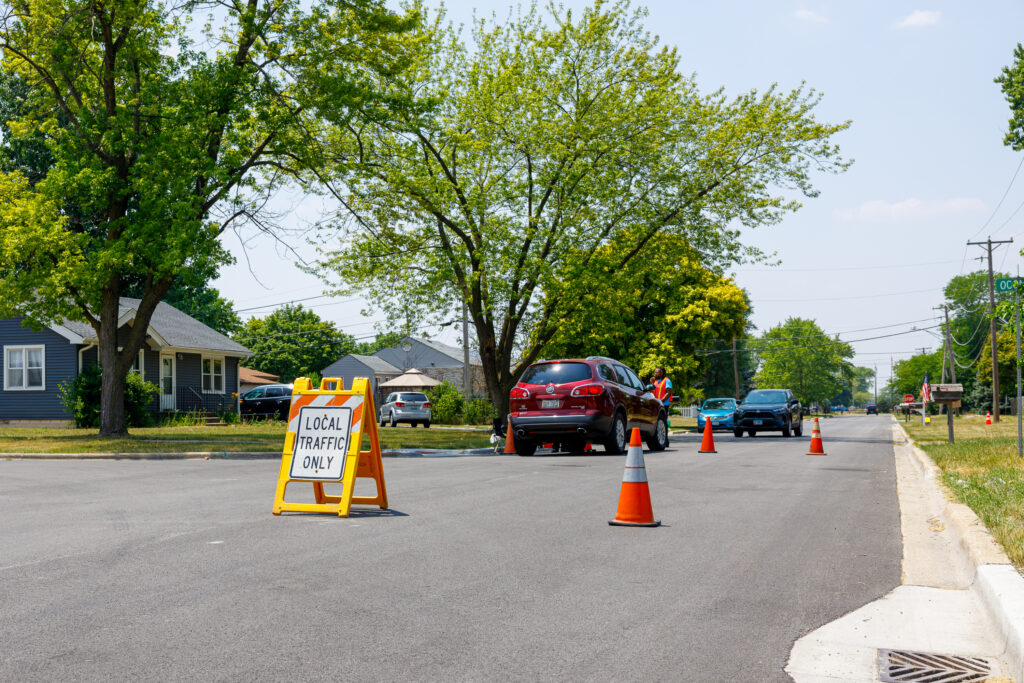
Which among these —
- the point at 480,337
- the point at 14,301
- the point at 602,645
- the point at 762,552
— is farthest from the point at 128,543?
the point at 480,337

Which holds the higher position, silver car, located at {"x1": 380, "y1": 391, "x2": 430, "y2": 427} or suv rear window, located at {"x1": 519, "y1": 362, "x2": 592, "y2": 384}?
suv rear window, located at {"x1": 519, "y1": 362, "x2": 592, "y2": 384}

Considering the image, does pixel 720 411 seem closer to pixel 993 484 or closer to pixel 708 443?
pixel 708 443

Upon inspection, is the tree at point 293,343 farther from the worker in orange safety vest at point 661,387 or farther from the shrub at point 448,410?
the worker in orange safety vest at point 661,387

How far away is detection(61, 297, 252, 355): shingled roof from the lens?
34.7 meters

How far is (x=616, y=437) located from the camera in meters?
18.7

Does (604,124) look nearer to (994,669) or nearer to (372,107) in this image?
(372,107)

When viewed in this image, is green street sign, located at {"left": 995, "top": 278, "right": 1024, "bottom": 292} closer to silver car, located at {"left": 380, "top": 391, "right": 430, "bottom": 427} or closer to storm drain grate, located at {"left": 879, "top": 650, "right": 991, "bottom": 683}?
storm drain grate, located at {"left": 879, "top": 650, "right": 991, "bottom": 683}

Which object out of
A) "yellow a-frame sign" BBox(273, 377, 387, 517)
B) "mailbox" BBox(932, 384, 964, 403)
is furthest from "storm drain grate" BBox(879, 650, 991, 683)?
"mailbox" BBox(932, 384, 964, 403)

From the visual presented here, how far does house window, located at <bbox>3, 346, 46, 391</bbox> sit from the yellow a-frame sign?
94.3 ft

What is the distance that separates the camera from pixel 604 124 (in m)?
28.6

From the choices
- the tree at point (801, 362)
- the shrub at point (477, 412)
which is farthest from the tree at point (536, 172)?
the tree at point (801, 362)

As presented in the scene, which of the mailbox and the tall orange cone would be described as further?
the tall orange cone

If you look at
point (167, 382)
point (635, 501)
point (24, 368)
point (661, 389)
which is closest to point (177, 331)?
point (167, 382)

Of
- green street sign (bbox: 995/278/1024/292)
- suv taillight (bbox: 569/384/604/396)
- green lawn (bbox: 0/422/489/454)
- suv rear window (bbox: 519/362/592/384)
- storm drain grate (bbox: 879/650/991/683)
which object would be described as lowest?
storm drain grate (bbox: 879/650/991/683)
